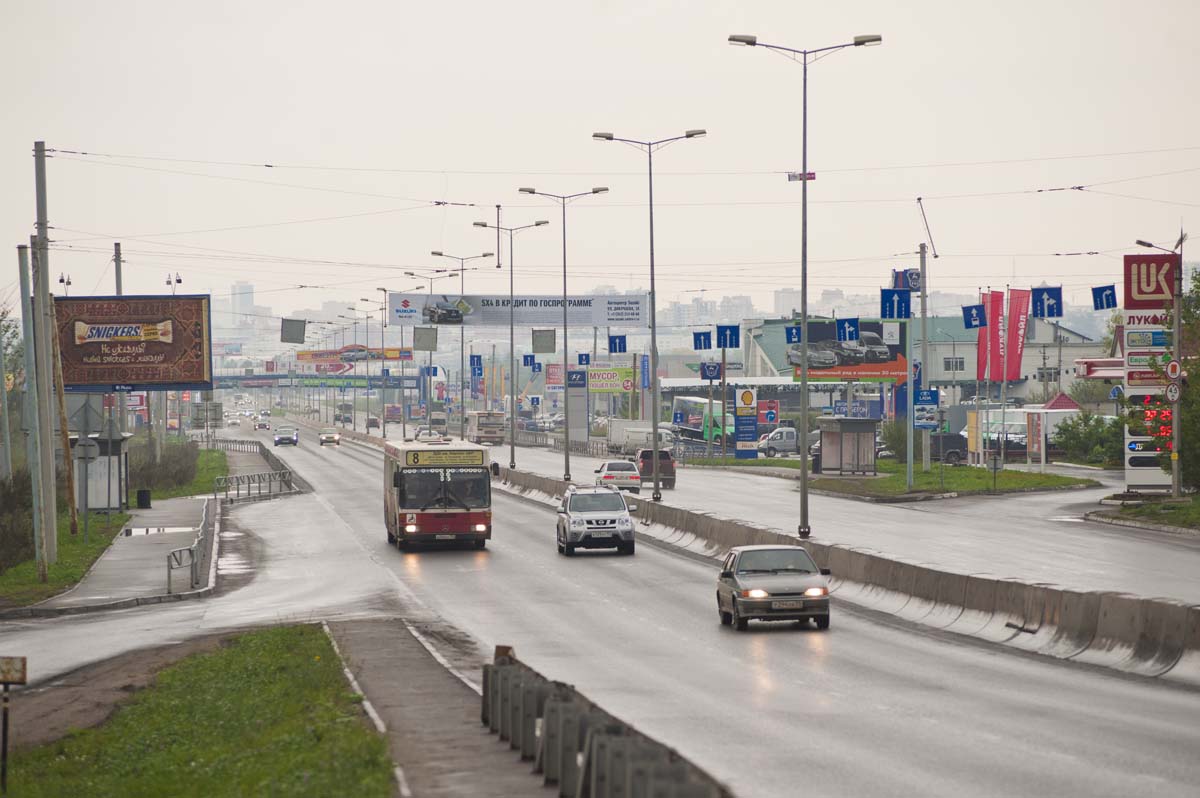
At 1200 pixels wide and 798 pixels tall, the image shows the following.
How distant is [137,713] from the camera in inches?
842

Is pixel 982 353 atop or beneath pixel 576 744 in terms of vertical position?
atop

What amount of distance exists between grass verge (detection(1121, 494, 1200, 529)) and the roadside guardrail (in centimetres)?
3501

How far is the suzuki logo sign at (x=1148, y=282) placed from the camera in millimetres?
52625

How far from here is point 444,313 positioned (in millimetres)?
102938

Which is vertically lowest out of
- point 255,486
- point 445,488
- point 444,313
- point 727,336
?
point 255,486

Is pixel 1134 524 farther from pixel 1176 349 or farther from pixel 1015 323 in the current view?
pixel 1015 323

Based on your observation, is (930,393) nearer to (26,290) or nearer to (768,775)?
(26,290)

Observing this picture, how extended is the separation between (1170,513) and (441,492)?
74.5 feet

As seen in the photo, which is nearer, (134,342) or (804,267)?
(804,267)

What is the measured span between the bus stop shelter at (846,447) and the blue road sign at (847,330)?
31.3 ft

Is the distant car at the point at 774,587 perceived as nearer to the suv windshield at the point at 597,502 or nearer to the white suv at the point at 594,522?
the white suv at the point at 594,522

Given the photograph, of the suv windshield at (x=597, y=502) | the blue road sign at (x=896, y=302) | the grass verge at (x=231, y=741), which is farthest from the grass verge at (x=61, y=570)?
the blue road sign at (x=896, y=302)

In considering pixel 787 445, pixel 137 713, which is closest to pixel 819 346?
pixel 787 445

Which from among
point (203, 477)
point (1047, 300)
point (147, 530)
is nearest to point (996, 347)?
point (1047, 300)
